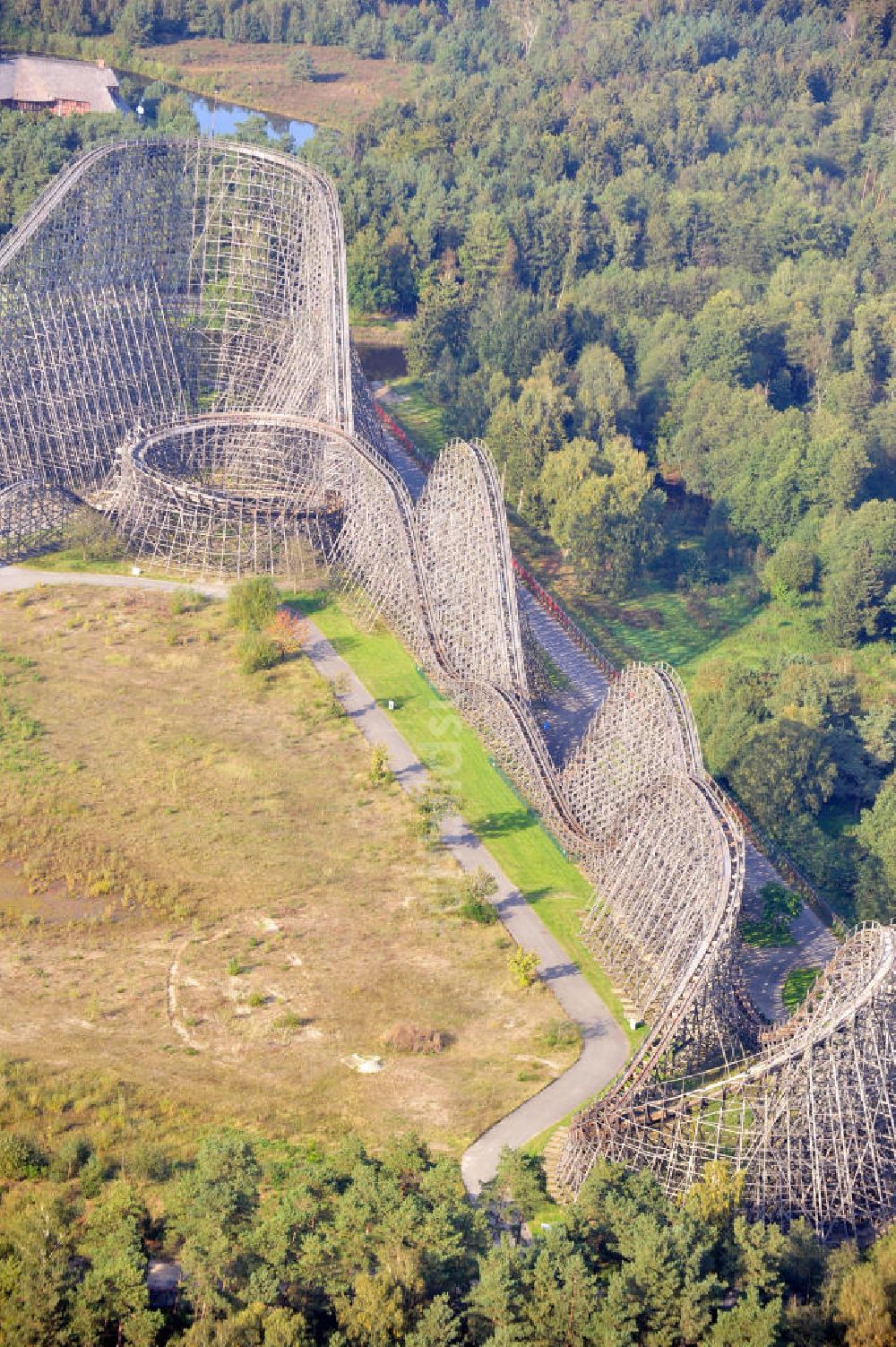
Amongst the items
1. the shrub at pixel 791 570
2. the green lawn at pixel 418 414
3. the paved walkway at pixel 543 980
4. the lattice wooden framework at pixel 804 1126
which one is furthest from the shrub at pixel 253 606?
the lattice wooden framework at pixel 804 1126

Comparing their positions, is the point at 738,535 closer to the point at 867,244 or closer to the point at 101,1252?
the point at 867,244

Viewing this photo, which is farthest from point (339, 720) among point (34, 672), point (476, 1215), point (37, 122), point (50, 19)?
point (50, 19)

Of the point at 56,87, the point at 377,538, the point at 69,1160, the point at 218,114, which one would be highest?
the point at 56,87

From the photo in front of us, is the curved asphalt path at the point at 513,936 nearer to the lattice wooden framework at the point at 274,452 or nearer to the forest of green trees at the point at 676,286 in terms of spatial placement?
the lattice wooden framework at the point at 274,452

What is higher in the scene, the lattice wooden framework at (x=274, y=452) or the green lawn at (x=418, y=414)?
the lattice wooden framework at (x=274, y=452)

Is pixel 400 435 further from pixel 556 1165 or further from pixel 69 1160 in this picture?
pixel 69 1160

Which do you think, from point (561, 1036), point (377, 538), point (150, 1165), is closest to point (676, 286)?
point (377, 538)

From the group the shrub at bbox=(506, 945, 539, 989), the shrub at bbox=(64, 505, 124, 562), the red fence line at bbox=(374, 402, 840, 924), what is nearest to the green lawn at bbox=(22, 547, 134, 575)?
the shrub at bbox=(64, 505, 124, 562)
